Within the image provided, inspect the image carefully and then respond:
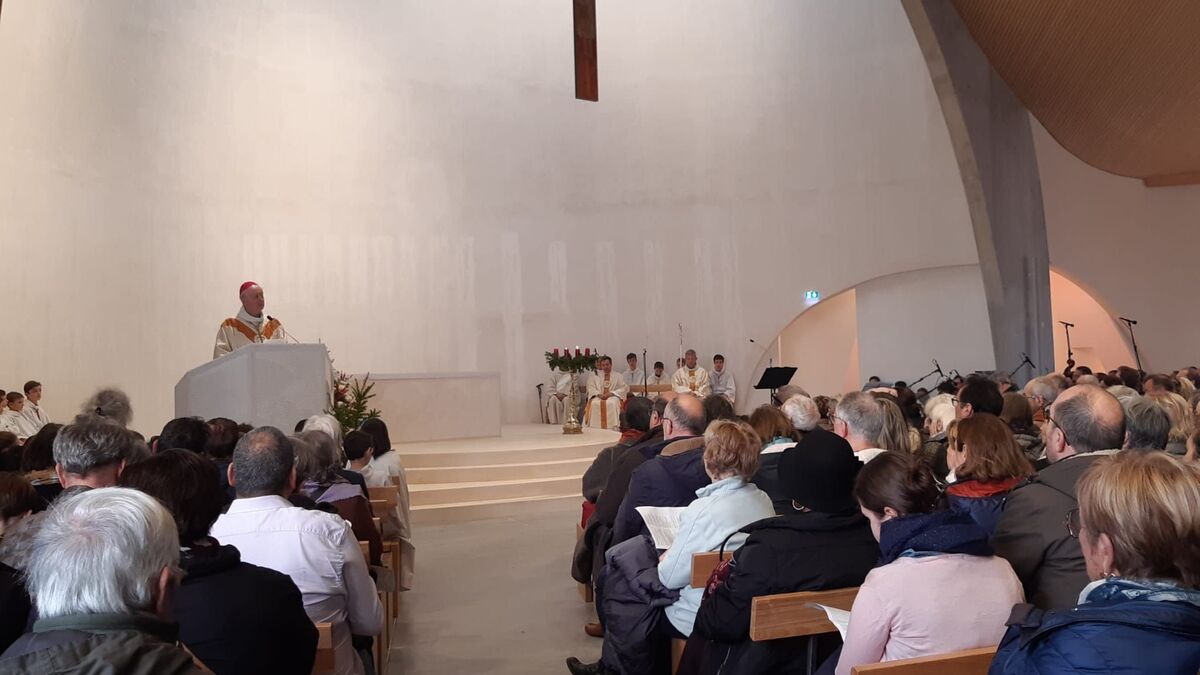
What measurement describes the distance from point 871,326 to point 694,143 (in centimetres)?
380

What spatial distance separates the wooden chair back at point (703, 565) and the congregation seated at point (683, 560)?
0.06 meters

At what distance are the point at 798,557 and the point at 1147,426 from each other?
1510 millimetres

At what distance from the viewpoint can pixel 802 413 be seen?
420cm

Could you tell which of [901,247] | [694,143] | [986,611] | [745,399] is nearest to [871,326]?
[901,247]

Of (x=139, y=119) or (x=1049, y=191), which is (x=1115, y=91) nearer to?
(x=1049, y=191)

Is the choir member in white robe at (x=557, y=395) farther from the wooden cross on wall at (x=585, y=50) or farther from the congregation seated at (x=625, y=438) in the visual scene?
the congregation seated at (x=625, y=438)

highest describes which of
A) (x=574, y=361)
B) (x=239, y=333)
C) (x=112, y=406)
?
(x=239, y=333)

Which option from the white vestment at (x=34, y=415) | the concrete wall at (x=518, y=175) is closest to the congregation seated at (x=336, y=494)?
the white vestment at (x=34, y=415)

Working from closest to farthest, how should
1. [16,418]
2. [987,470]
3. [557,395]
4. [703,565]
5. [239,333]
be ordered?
[987,470] < [703,565] < [239,333] < [16,418] < [557,395]

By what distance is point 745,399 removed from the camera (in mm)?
14266

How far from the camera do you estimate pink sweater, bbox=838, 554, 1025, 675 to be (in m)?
2.05

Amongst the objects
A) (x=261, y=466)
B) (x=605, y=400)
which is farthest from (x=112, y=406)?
(x=605, y=400)

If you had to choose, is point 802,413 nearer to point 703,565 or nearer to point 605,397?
point 703,565

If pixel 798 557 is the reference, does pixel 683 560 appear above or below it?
below
